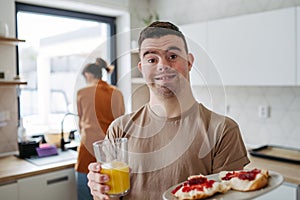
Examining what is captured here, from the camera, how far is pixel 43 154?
2441mm

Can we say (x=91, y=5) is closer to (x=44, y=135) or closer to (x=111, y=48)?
(x=44, y=135)

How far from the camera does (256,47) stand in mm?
2242

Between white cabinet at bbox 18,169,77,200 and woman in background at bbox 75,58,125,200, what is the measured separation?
1105 mm

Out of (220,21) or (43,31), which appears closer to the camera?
(220,21)

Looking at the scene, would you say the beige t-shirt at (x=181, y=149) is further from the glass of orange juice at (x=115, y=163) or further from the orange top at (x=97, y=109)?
the orange top at (x=97, y=109)

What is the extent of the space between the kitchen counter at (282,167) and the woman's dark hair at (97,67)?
1252mm

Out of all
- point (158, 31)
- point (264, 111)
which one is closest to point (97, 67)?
point (158, 31)

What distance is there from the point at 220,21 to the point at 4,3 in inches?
65.6

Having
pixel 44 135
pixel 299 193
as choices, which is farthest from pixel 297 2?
pixel 44 135

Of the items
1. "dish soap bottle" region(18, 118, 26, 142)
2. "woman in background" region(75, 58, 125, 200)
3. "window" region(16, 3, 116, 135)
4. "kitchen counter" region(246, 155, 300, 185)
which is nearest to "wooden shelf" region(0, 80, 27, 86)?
"window" region(16, 3, 116, 135)

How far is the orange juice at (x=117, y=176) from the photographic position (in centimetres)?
95

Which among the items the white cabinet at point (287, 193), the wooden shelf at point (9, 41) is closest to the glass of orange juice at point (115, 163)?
the white cabinet at point (287, 193)

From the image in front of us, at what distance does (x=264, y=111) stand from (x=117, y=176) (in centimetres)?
191

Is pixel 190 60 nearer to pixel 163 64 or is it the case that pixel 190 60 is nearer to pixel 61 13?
pixel 163 64
